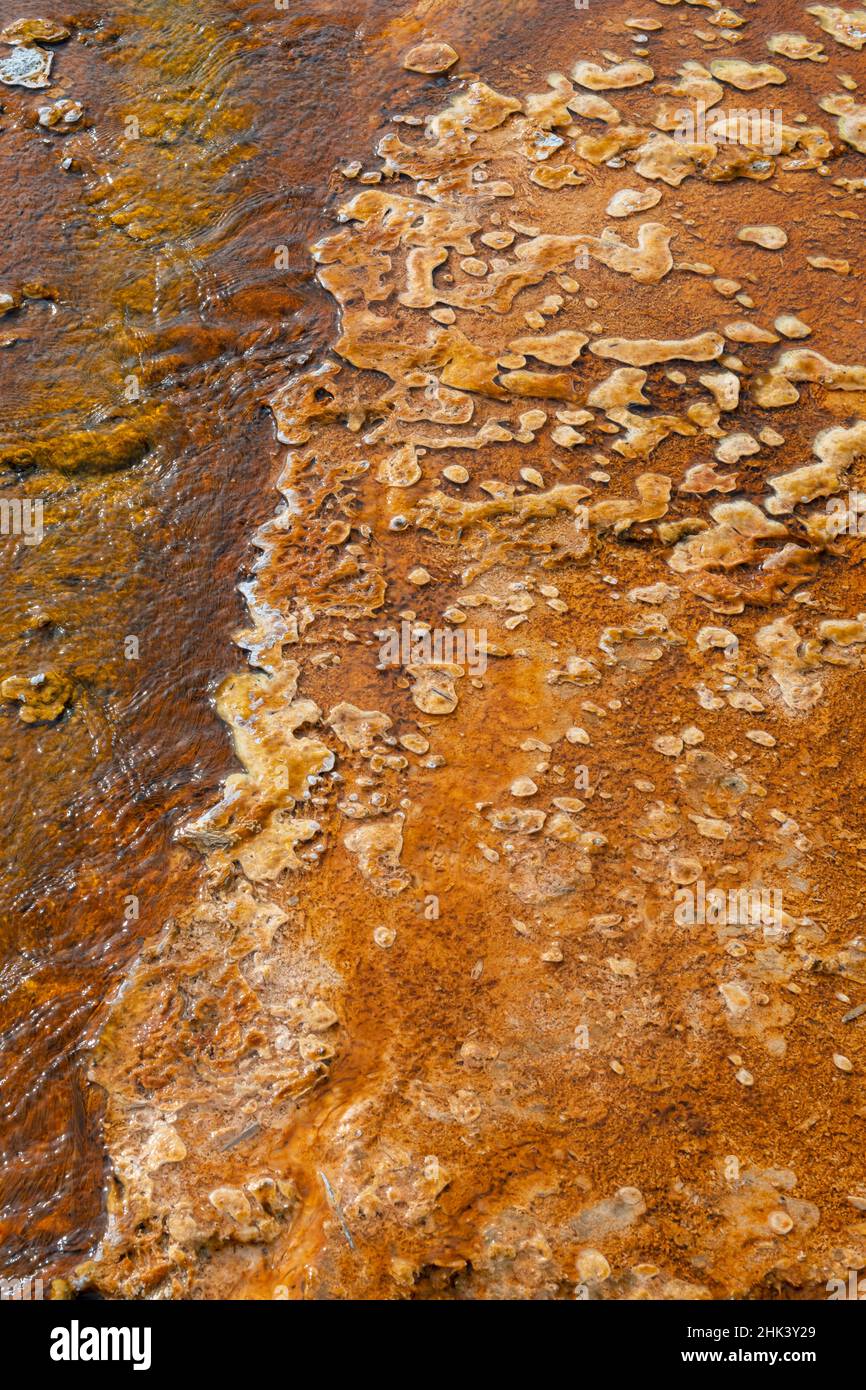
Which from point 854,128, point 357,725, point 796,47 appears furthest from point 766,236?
point 357,725

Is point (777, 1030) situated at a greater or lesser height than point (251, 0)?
lesser

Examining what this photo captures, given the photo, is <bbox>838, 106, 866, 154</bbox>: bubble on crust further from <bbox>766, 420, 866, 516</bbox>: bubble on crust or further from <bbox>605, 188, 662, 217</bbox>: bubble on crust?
<bbox>766, 420, 866, 516</bbox>: bubble on crust

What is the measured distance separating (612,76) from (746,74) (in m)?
0.81

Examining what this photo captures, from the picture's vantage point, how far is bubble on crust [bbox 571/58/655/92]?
6926 millimetres

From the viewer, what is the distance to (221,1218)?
3.55m

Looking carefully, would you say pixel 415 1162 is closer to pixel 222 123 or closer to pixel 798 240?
pixel 798 240

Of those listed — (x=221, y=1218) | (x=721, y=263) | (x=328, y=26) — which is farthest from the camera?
(x=328, y=26)

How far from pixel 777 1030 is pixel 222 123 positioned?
605 cm

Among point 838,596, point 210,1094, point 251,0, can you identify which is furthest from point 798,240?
point 210,1094

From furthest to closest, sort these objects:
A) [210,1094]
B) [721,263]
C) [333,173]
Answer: [333,173] < [721,263] < [210,1094]

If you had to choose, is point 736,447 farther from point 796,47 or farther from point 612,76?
point 796,47

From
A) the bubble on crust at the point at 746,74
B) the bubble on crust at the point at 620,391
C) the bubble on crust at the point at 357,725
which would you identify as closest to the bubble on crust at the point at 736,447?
the bubble on crust at the point at 620,391

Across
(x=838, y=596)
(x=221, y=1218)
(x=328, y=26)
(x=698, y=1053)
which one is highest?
(x=328, y=26)

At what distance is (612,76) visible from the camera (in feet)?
22.8
